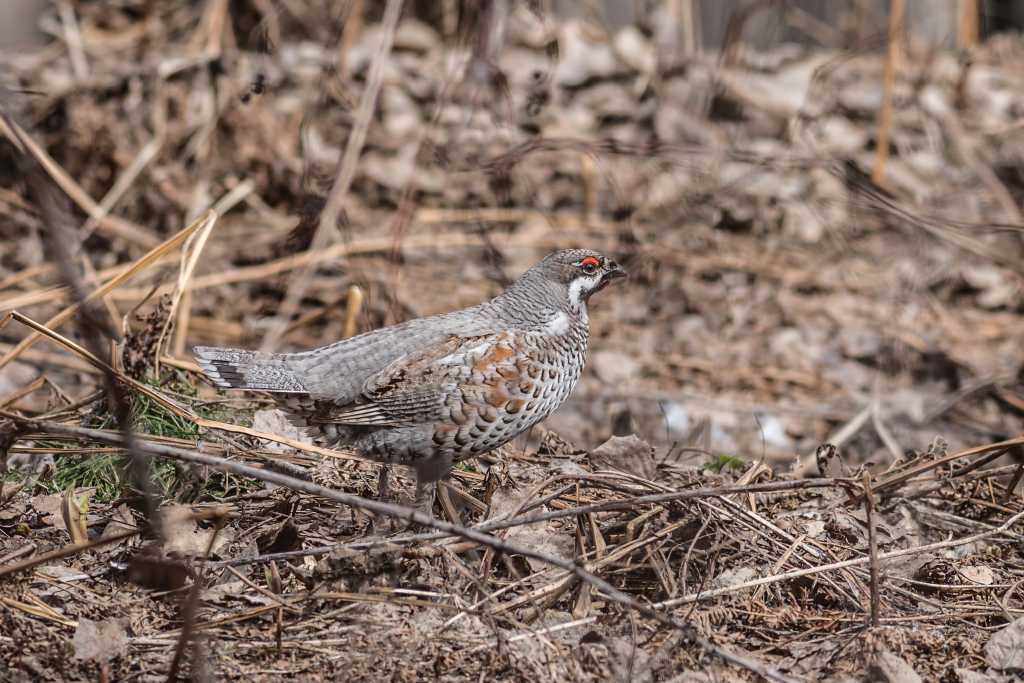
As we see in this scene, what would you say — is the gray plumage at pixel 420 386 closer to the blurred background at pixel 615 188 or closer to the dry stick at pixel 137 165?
the blurred background at pixel 615 188

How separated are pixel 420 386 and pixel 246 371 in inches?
27.4

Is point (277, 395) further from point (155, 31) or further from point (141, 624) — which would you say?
point (155, 31)

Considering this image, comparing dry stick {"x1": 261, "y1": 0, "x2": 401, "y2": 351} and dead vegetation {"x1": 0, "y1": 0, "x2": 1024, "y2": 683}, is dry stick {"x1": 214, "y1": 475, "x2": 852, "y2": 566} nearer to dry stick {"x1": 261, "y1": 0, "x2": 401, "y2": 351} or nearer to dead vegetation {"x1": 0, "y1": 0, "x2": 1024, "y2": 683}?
dead vegetation {"x1": 0, "y1": 0, "x2": 1024, "y2": 683}

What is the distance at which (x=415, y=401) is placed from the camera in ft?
13.3

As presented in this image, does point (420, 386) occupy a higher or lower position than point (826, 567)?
higher

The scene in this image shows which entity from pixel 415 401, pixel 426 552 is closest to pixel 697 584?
pixel 426 552

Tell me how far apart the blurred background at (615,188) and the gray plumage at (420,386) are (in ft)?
4.68

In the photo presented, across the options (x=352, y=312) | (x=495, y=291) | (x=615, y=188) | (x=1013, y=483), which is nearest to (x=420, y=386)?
(x=352, y=312)

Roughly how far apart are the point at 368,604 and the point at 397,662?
10.9 inches

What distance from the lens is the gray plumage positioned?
4.04m

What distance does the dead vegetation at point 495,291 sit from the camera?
3.30m

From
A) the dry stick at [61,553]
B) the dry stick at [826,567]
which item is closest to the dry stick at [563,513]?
the dry stick at [826,567]

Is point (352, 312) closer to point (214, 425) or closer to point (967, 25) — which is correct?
point (214, 425)

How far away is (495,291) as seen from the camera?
24.4 feet
